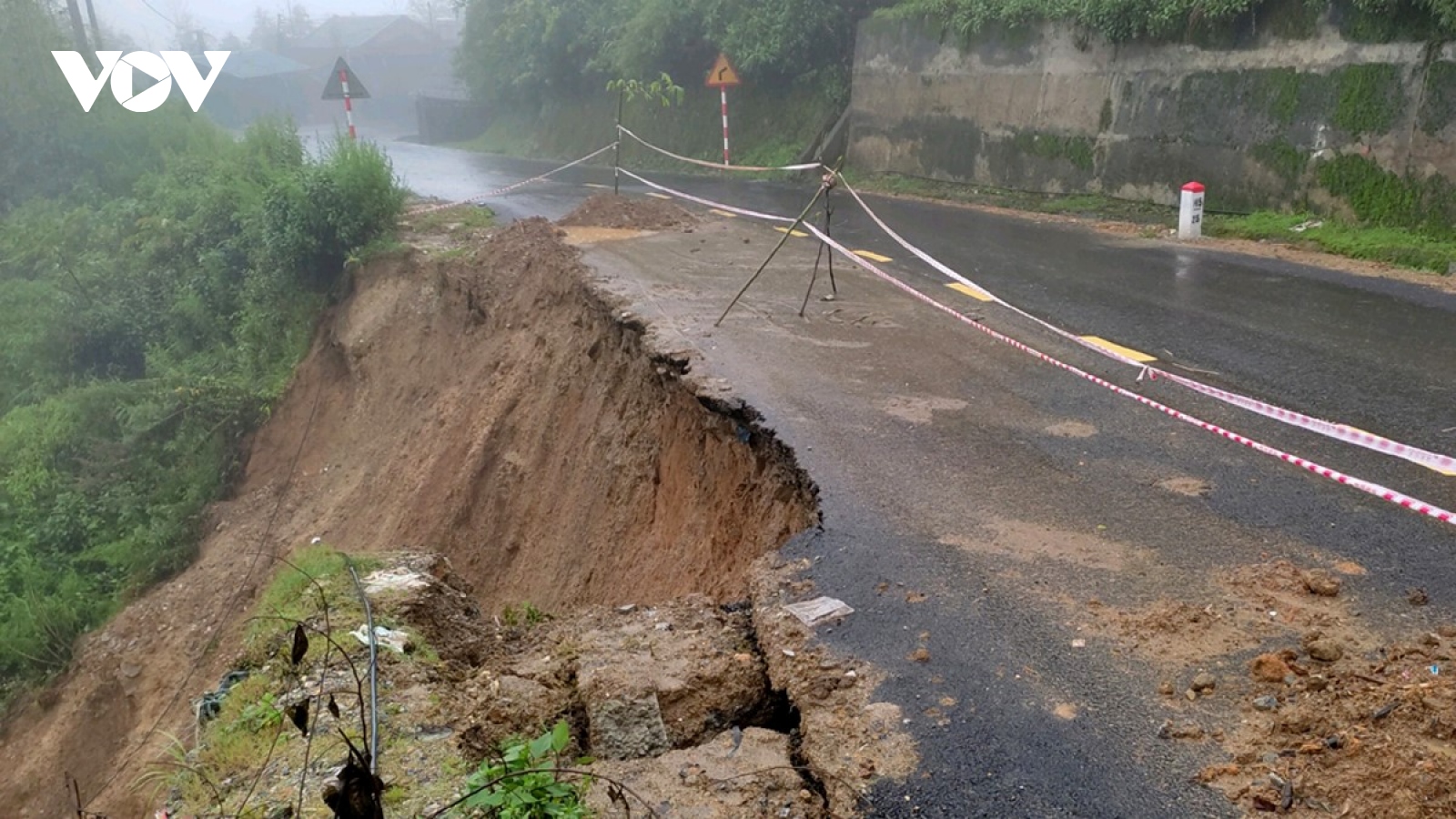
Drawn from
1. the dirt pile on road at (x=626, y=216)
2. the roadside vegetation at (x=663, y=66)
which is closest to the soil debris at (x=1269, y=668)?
the dirt pile on road at (x=626, y=216)

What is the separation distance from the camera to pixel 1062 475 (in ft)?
17.1

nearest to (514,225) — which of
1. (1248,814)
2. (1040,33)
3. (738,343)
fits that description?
(738,343)

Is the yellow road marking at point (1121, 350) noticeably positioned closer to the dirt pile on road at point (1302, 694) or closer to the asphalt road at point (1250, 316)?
the asphalt road at point (1250, 316)

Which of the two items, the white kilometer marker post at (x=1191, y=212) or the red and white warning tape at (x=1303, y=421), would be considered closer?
the red and white warning tape at (x=1303, y=421)

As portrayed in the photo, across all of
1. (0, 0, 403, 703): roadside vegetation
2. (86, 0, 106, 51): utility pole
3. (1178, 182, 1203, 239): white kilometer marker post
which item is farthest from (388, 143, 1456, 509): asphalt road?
(86, 0, 106, 51): utility pole

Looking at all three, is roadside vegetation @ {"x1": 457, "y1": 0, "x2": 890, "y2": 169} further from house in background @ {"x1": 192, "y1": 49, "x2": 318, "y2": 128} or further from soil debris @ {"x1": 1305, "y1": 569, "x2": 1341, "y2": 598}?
soil debris @ {"x1": 1305, "y1": 569, "x2": 1341, "y2": 598}

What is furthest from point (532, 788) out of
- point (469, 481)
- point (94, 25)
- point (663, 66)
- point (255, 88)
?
point (255, 88)

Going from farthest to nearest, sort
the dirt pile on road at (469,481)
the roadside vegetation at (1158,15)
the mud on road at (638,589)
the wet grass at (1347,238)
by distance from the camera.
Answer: the roadside vegetation at (1158,15)
the wet grass at (1347,238)
the dirt pile on road at (469,481)
the mud on road at (638,589)

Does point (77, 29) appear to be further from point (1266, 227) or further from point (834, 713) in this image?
point (834, 713)

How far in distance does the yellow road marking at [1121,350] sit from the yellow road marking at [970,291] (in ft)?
4.67

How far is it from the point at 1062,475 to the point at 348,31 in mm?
77729

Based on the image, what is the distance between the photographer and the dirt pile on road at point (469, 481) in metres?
6.73

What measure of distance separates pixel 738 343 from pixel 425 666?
4038 millimetres

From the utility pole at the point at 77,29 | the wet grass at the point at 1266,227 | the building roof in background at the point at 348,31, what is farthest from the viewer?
the building roof in background at the point at 348,31
